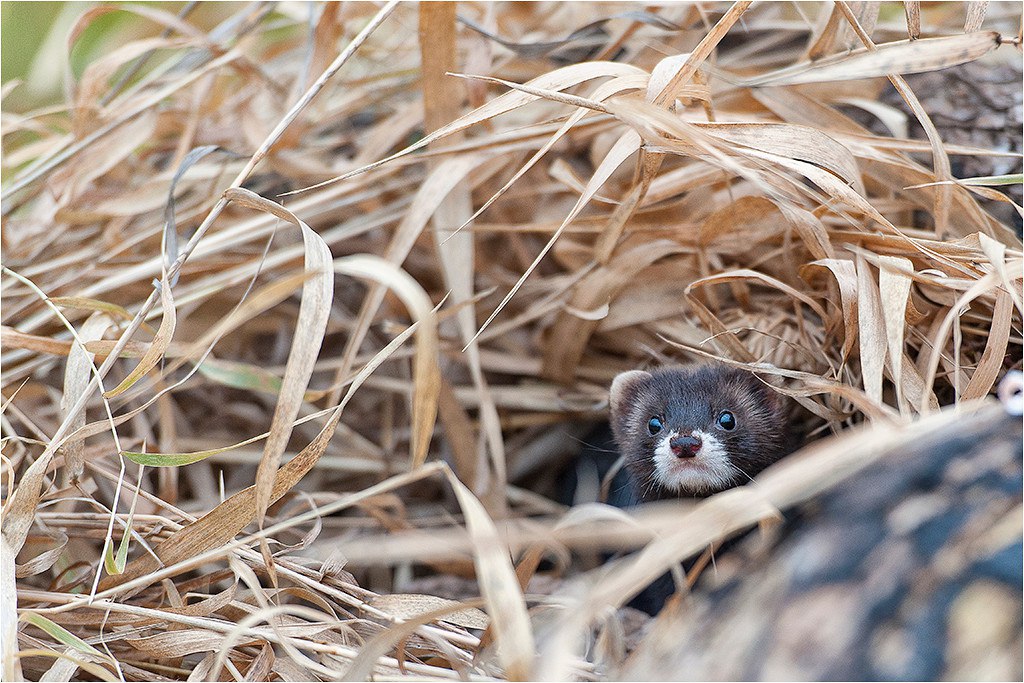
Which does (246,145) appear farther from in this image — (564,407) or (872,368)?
(872,368)

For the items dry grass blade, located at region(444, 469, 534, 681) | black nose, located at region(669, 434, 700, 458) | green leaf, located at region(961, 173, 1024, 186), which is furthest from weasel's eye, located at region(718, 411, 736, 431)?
dry grass blade, located at region(444, 469, 534, 681)

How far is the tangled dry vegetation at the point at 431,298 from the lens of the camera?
5.91 feet

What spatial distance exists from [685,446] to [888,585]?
144 centimetres

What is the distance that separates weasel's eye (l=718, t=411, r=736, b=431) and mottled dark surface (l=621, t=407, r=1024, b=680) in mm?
1432

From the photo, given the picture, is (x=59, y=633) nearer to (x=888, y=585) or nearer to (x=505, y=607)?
(x=505, y=607)

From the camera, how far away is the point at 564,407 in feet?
11.0

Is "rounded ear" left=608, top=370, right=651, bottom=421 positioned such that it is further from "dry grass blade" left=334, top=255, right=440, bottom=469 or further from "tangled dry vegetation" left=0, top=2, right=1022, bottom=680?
"dry grass blade" left=334, top=255, right=440, bottom=469

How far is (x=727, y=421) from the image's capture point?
2785 millimetres

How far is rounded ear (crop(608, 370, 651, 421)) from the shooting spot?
9.48 feet

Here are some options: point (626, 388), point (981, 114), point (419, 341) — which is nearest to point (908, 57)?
point (981, 114)

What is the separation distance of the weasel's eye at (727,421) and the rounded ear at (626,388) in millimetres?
266

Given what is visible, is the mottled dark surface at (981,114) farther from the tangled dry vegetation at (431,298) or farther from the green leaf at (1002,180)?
the green leaf at (1002,180)

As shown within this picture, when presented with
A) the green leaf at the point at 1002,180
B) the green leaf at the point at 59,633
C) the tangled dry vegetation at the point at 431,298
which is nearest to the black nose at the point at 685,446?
the tangled dry vegetation at the point at 431,298

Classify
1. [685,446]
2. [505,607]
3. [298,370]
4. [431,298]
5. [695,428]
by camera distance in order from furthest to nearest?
[431,298]
[695,428]
[685,446]
[298,370]
[505,607]
